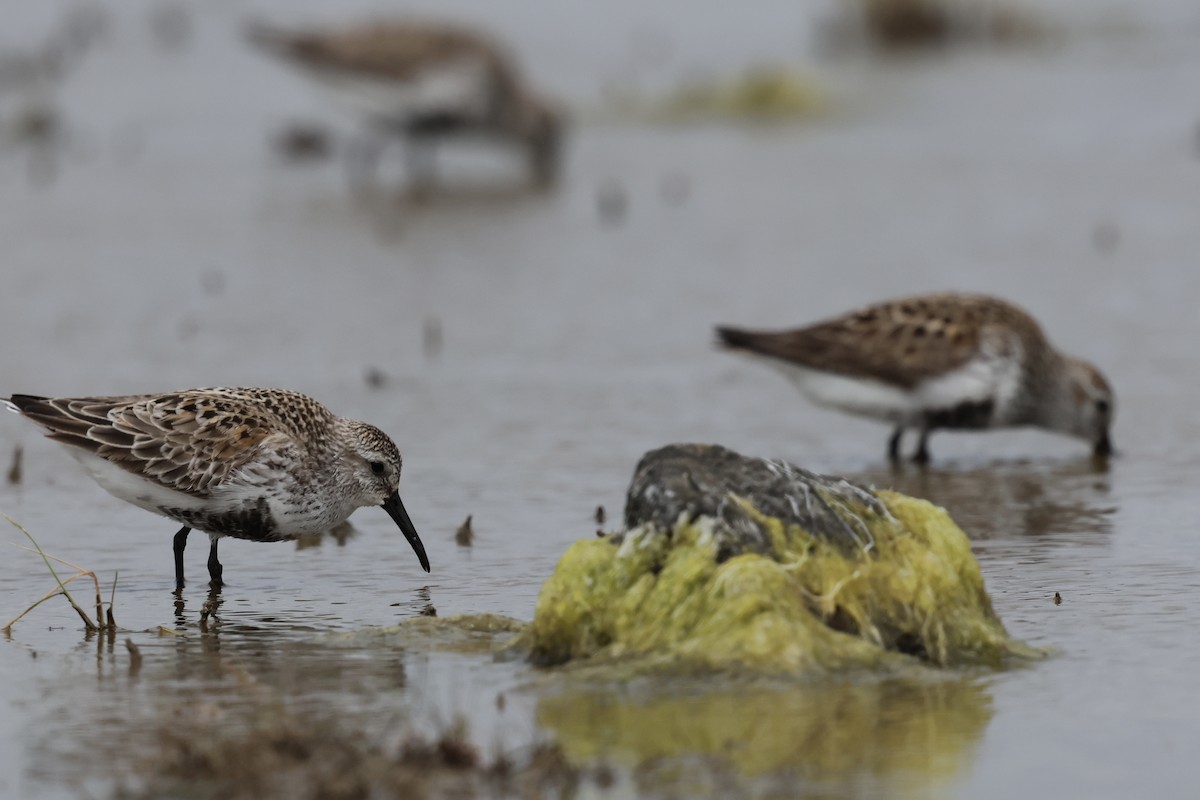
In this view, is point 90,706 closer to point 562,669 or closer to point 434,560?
point 562,669

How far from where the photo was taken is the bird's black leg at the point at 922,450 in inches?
403

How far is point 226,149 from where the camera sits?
19156mm

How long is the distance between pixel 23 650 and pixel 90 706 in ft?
2.63

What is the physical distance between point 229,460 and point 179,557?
426 mm

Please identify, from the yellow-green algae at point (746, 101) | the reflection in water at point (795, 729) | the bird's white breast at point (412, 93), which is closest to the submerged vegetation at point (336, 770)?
the reflection in water at point (795, 729)

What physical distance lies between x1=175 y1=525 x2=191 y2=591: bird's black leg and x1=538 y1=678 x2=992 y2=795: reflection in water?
2279 mm

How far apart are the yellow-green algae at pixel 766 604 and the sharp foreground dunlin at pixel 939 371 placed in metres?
4.12

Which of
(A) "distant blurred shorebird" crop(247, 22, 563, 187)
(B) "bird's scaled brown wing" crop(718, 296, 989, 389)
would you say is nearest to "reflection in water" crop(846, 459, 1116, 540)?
(B) "bird's scaled brown wing" crop(718, 296, 989, 389)

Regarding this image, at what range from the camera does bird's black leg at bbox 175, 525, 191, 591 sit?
293 inches

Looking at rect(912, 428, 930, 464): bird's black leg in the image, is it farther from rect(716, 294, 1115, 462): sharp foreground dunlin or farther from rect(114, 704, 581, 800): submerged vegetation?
rect(114, 704, 581, 800): submerged vegetation

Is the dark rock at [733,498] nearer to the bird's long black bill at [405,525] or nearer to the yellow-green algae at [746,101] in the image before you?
the bird's long black bill at [405,525]

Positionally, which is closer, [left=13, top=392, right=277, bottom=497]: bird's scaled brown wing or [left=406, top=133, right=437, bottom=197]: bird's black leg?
[left=13, top=392, right=277, bottom=497]: bird's scaled brown wing

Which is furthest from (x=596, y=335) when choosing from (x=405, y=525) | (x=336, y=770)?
(x=336, y=770)

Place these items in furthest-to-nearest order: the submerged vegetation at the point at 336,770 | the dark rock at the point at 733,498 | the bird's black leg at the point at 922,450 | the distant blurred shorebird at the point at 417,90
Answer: the distant blurred shorebird at the point at 417,90 < the bird's black leg at the point at 922,450 < the dark rock at the point at 733,498 < the submerged vegetation at the point at 336,770
